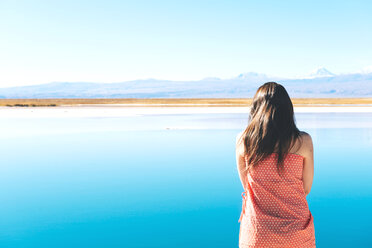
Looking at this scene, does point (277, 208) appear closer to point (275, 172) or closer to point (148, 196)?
point (275, 172)

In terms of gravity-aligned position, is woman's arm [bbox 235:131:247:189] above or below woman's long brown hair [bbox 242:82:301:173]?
below

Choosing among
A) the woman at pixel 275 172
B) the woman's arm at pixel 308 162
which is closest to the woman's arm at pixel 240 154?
the woman at pixel 275 172

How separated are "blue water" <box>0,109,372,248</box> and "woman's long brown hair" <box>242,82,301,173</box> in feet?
6.76

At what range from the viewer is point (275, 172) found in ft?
5.80

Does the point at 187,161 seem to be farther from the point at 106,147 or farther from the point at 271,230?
the point at 271,230

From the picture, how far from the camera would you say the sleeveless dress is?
5.82ft

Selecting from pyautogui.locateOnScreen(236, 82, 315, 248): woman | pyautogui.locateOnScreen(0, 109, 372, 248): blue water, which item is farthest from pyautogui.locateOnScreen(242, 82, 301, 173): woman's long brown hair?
pyautogui.locateOnScreen(0, 109, 372, 248): blue water

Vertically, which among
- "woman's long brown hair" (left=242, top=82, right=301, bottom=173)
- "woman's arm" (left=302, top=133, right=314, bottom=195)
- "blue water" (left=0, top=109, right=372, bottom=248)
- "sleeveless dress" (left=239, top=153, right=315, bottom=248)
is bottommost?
"blue water" (left=0, top=109, right=372, bottom=248)

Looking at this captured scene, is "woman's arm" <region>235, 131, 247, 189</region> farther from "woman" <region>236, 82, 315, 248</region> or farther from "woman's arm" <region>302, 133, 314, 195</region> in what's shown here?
"woman's arm" <region>302, 133, 314, 195</region>

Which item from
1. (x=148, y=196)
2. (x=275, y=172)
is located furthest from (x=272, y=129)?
(x=148, y=196)

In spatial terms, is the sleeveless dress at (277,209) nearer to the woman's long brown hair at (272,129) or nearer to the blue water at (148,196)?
the woman's long brown hair at (272,129)

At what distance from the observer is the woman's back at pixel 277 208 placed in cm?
177

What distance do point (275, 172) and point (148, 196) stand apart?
3523 millimetres

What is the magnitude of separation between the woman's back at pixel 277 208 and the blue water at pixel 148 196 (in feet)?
6.17
